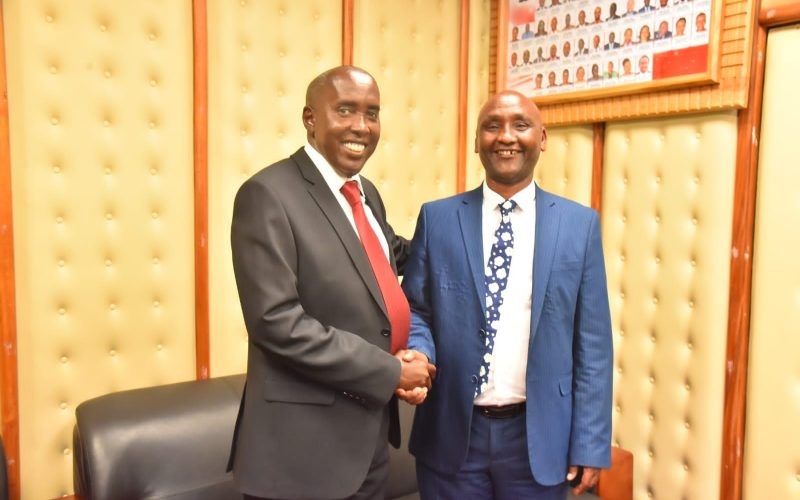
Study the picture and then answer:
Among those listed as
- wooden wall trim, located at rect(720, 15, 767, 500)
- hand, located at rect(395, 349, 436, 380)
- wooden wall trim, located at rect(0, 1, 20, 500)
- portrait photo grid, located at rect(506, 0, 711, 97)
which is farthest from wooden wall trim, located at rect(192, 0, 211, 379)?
wooden wall trim, located at rect(720, 15, 767, 500)

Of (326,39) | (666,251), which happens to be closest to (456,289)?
(666,251)

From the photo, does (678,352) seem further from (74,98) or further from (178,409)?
(74,98)

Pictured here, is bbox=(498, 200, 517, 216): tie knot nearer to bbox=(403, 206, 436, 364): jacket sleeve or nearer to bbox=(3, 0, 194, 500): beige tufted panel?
bbox=(403, 206, 436, 364): jacket sleeve

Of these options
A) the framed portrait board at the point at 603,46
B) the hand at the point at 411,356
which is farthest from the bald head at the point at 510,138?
the framed portrait board at the point at 603,46

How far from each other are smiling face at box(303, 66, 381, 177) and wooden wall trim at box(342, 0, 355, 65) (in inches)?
52.9

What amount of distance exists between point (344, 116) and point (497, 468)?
0.91m

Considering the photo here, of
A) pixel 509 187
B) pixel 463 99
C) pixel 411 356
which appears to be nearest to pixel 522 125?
pixel 509 187

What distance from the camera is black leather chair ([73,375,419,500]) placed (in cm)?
190

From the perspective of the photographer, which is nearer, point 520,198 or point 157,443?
point 520,198

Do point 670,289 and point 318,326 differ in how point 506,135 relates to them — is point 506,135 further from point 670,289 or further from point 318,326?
point 670,289

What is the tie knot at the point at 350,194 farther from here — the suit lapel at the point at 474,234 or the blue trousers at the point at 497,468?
the blue trousers at the point at 497,468

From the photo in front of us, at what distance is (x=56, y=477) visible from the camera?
2205mm

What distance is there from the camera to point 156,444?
199 centimetres

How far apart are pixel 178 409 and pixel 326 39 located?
164 centimetres
